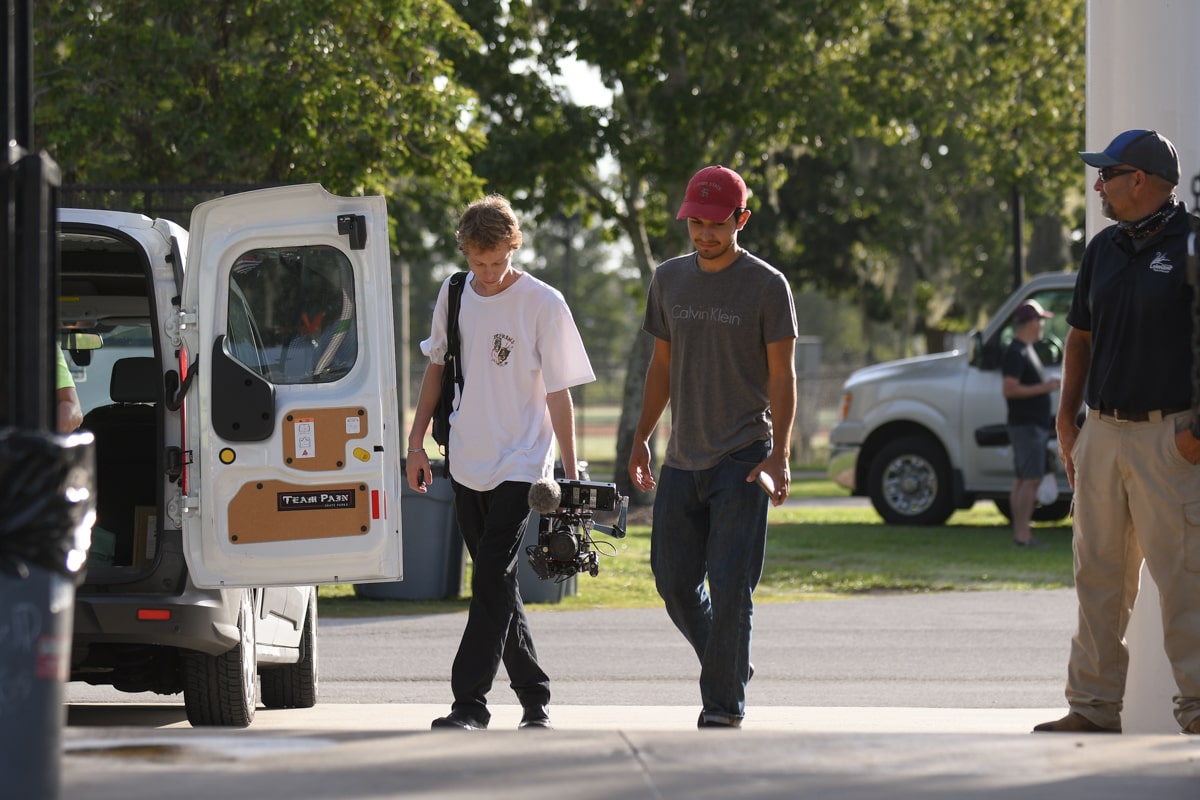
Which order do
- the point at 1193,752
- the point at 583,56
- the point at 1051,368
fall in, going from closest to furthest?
1. the point at 1193,752
2. the point at 1051,368
3. the point at 583,56

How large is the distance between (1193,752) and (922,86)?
17220 millimetres

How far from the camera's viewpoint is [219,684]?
6.95 m

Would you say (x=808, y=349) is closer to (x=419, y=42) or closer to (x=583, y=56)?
(x=583, y=56)

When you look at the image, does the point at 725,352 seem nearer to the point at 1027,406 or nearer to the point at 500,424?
the point at 500,424

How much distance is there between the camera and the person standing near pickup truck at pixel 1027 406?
1513 centimetres

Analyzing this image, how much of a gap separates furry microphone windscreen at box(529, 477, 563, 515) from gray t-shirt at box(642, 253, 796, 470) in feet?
1.61

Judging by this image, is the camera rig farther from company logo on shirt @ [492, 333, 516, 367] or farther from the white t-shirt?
company logo on shirt @ [492, 333, 516, 367]

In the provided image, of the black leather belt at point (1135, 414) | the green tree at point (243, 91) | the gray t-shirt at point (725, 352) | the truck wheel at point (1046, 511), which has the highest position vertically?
the green tree at point (243, 91)

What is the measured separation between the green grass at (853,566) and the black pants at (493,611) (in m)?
4.79

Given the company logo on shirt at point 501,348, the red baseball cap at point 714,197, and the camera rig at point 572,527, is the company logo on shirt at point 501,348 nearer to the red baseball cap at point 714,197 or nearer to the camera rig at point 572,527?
the camera rig at point 572,527

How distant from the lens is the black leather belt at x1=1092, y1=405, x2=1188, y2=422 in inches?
229

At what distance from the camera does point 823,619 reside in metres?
11.6

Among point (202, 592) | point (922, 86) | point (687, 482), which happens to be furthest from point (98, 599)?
point (922, 86)

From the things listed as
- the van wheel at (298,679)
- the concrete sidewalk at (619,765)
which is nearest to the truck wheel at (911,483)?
the van wheel at (298,679)
